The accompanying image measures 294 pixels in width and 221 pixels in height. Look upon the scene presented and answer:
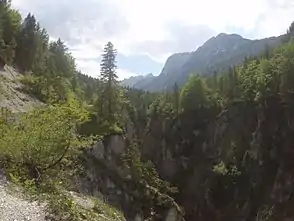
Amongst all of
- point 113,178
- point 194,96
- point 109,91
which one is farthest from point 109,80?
point 194,96

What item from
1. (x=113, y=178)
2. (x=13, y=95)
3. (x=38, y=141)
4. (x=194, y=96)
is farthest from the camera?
(x=194, y=96)

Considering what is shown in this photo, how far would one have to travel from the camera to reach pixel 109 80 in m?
70.8

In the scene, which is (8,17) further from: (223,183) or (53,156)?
(53,156)

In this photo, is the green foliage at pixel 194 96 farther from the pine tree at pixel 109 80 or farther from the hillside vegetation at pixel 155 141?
the pine tree at pixel 109 80

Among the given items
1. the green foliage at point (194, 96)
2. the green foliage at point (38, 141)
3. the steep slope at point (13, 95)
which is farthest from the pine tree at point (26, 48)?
the green foliage at point (38, 141)

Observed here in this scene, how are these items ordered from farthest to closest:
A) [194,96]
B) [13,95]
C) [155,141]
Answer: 1. [155,141]
2. [194,96]
3. [13,95]

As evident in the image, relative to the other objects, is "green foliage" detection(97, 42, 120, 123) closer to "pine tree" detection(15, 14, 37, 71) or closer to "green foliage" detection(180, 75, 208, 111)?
"pine tree" detection(15, 14, 37, 71)

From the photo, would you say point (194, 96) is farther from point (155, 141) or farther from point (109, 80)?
point (109, 80)

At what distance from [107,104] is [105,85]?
373 cm

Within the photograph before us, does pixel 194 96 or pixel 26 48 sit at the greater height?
pixel 26 48

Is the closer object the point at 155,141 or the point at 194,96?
the point at 194,96

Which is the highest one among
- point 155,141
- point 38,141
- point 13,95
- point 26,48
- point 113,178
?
point 26,48

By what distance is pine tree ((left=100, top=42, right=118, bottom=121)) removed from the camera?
6831 cm

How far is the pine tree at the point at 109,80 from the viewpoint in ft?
224
